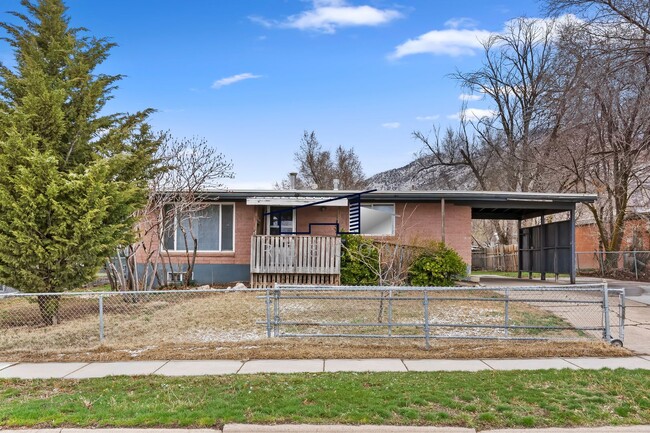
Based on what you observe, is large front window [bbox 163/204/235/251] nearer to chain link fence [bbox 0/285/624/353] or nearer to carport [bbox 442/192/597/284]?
chain link fence [bbox 0/285/624/353]

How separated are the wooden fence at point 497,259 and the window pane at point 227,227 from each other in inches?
765

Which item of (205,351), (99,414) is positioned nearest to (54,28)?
(205,351)

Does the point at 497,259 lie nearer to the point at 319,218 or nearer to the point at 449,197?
the point at 449,197

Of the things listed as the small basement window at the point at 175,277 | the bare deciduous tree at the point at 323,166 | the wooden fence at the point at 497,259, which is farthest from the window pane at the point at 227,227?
the bare deciduous tree at the point at 323,166

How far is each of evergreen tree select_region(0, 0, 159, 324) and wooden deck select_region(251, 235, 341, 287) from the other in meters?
4.24

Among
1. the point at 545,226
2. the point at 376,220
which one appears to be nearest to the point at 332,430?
the point at 376,220

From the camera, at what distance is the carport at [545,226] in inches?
628

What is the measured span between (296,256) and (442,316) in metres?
5.38

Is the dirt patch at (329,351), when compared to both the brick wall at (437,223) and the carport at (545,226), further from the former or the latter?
the carport at (545,226)

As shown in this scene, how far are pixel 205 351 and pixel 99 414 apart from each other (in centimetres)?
284

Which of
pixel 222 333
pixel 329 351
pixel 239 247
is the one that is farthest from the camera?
pixel 239 247

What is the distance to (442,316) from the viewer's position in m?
10.6

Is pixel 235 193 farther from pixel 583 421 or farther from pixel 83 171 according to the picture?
pixel 583 421

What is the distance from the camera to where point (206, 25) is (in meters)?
15.9
